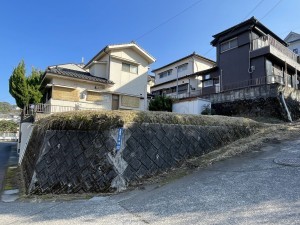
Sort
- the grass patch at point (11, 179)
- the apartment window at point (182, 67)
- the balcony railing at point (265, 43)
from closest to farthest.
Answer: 1. the grass patch at point (11, 179)
2. the balcony railing at point (265, 43)
3. the apartment window at point (182, 67)

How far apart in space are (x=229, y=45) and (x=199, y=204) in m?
19.5

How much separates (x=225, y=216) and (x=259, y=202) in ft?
2.88

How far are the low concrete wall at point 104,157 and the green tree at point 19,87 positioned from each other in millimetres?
14633

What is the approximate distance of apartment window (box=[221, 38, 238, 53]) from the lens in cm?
2088

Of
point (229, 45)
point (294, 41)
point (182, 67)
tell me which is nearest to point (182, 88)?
point (182, 67)

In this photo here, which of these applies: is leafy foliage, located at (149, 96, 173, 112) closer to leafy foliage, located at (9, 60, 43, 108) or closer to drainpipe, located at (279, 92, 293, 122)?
drainpipe, located at (279, 92, 293, 122)

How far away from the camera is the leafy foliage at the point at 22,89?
20203 millimetres

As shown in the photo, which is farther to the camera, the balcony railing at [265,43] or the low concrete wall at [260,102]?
the balcony railing at [265,43]

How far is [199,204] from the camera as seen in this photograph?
4688 mm

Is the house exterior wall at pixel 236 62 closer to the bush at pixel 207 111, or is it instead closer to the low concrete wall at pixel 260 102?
the low concrete wall at pixel 260 102

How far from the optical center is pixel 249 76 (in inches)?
772

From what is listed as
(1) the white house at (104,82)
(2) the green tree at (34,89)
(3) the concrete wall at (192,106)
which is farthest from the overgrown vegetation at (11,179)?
(3) the concrete wall at (192,106)

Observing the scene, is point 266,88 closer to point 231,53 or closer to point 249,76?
point 249,76

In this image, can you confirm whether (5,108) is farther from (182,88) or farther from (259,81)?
(259,81)
